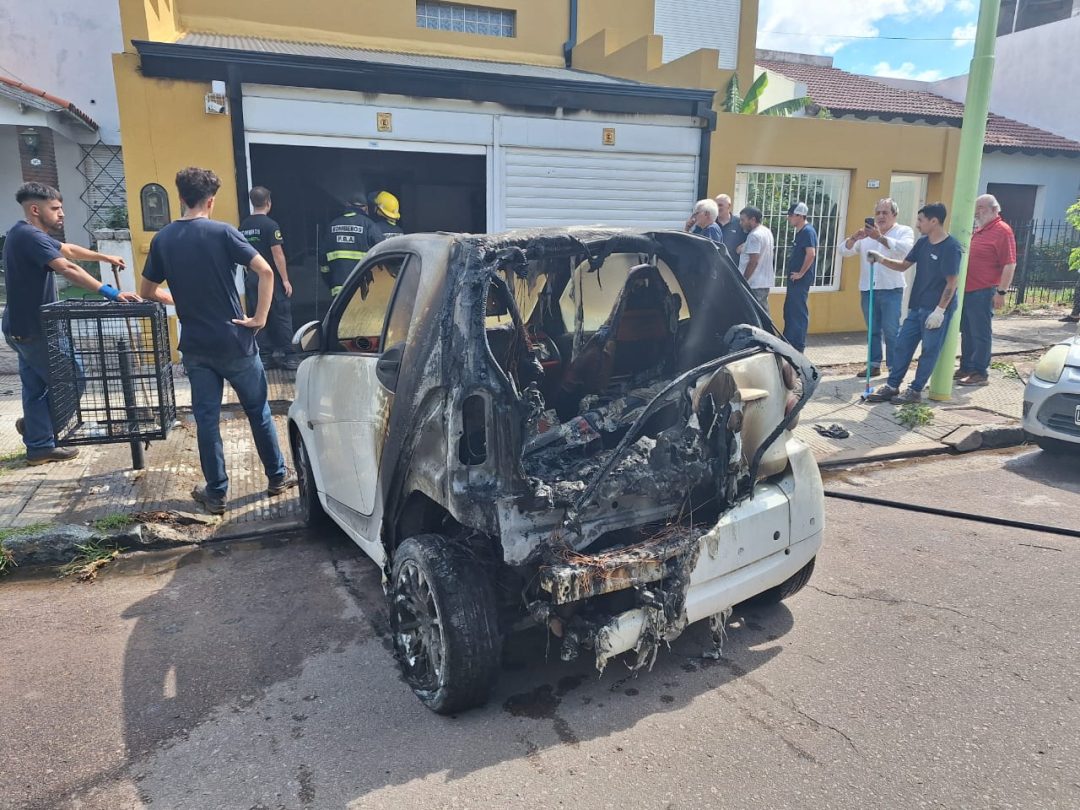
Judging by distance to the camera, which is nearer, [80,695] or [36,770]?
[36,770]

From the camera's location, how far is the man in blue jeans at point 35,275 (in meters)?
5.33

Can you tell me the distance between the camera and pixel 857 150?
11.3 metres

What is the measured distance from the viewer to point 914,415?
712 centimetres

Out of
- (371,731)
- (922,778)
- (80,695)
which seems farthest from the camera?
(80,695)

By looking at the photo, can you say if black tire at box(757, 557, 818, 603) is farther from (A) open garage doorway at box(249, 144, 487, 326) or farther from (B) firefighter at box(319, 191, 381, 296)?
(A) open garage doorway at box(249, 144, 487, 326)

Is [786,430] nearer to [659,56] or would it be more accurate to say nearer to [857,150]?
[857,150]

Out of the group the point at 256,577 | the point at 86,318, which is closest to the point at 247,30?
the point at 86,318

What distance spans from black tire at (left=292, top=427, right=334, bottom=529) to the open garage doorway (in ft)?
27.2

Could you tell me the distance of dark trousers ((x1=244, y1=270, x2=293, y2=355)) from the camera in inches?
338

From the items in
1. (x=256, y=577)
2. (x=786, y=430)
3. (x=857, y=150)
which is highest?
(x=857, y=150)

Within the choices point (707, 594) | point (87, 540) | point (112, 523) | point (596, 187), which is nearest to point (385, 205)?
point (596, 187)

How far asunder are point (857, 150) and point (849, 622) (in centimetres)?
954

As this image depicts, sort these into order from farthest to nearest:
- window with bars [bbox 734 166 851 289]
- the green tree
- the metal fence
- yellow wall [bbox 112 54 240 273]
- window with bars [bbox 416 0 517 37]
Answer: the metal fence → the green tree → window with bars [bbox 416 0 517 37] → window with bars [bbox 734 166 851 289] → yellow wall [bbox 112 54 240 273]

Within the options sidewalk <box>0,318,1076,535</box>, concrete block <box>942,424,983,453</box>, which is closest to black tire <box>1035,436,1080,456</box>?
concrete block <box>942,424,983,453</box>
